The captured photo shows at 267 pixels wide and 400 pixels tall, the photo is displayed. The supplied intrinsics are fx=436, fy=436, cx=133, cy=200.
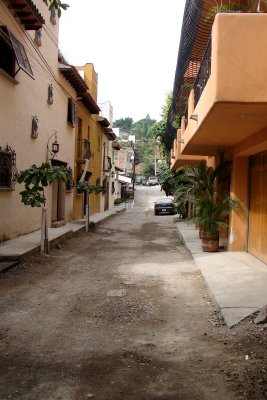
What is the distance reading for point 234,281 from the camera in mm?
7430

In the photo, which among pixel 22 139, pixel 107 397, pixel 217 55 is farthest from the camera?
pixel 22 139

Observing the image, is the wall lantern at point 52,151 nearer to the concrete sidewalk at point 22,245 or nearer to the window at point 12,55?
the concrete sidewalk at point 22,245

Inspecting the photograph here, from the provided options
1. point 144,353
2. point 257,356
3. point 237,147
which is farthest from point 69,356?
point 237,147

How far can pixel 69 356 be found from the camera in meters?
4.36

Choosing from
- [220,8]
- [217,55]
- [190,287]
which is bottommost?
[190,287]

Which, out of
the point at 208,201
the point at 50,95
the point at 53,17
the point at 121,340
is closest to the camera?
the point at 121,340

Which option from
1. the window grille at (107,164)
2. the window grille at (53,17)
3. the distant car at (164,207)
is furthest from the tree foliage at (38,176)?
the distant car at (164,207)

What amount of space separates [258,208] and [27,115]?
7149 millimetres

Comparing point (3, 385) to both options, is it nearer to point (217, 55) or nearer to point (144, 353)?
point (144, 353)

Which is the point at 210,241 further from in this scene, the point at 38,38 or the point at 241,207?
the point at 38,38

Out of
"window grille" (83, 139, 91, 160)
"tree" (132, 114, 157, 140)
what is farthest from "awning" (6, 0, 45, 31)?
"tree" (132, 114, 157, 140)

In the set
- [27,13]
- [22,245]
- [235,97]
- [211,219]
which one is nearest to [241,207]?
[211,219]

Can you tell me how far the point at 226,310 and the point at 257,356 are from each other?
145cm

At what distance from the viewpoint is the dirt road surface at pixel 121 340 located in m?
3.64
